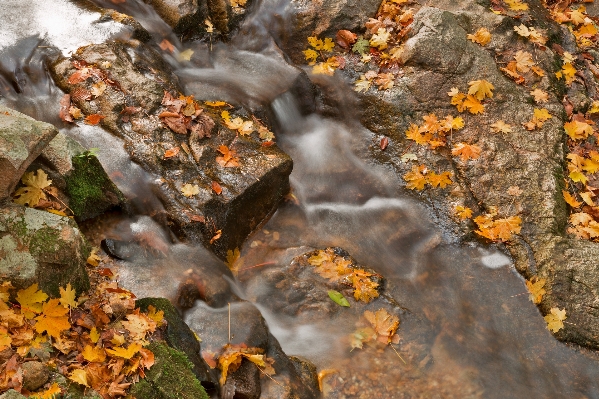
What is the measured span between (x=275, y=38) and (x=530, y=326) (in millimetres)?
4869

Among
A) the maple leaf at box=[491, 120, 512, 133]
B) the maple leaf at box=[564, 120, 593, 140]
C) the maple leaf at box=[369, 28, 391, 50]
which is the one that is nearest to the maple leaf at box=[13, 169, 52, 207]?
the maple leaf at box=[369, 28, 391, 50]

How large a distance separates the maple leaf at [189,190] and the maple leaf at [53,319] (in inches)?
69.4

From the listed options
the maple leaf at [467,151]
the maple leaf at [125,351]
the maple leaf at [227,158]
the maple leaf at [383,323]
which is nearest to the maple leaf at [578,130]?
the maple leaf at [467,151]

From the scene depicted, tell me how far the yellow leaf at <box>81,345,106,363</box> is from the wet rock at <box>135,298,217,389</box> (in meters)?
0.44

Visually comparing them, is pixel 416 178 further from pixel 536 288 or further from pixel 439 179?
pixel 536 288

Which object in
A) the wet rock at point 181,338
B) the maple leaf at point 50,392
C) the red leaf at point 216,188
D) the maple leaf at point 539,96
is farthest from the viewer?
the maple leaf at point 539,96

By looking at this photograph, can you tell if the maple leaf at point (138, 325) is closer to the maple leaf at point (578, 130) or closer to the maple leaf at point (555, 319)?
the maple leaf at point (555, 319)

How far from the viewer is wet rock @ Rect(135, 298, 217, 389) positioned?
10.9 feet

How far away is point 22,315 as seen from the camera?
290 cm

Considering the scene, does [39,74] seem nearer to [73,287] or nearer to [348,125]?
[73,287]

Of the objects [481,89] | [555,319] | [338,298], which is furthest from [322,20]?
[555,319]

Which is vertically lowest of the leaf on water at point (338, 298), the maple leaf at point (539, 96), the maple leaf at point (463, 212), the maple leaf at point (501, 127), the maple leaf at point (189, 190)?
the leaf on water at point (338, 298)

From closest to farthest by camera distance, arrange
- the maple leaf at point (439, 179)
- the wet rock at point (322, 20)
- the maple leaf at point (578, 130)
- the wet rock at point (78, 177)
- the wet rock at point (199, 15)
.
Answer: the wet rock at point (78, 177)
the maple leaf at point (439, 179)
the maple leaf at point (578, 130)
the wet rock at point (199, 15)
the wet rock at point (322, 20)

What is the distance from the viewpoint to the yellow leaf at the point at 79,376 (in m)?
2.71
